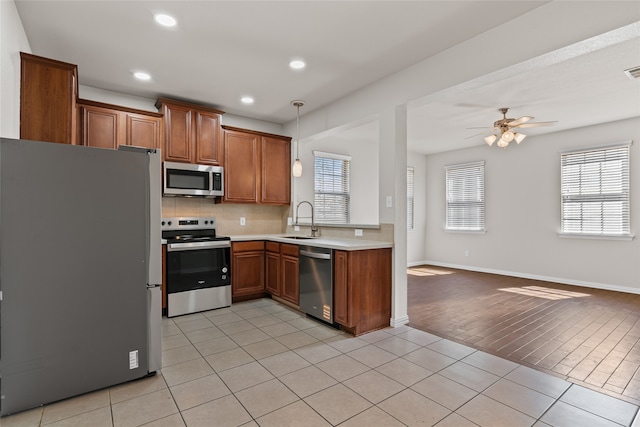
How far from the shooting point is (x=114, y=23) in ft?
8.43

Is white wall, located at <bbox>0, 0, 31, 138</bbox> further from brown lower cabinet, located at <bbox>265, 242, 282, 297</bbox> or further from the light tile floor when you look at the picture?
brown lower cabinet, located at <bbox>265, 242, 282, 297</bbox>

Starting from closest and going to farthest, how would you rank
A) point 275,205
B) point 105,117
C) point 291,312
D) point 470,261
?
point 105,117 < point 291,312 < point 275,205 < point 470,261

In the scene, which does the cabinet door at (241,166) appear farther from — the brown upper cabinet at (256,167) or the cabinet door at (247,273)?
the cabinet door at (247,273)

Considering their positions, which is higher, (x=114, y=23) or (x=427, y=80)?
(x=114, y=23)

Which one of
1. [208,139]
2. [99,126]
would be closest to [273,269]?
[208,139]

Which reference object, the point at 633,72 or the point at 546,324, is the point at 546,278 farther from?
the point at 633,72

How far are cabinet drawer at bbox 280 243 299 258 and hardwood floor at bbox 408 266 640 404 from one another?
152 centimetres

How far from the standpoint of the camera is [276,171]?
5082mm

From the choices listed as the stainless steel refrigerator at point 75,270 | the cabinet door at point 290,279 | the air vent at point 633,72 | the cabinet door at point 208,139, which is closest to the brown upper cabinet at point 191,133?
the cabinet door at point 208,139

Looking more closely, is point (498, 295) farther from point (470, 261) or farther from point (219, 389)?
point (219, 389)

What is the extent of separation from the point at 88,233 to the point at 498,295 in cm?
505

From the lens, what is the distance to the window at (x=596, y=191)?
205 inches

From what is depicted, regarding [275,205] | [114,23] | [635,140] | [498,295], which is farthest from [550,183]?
[114,23]

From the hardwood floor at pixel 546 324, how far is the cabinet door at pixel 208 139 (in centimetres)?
323
